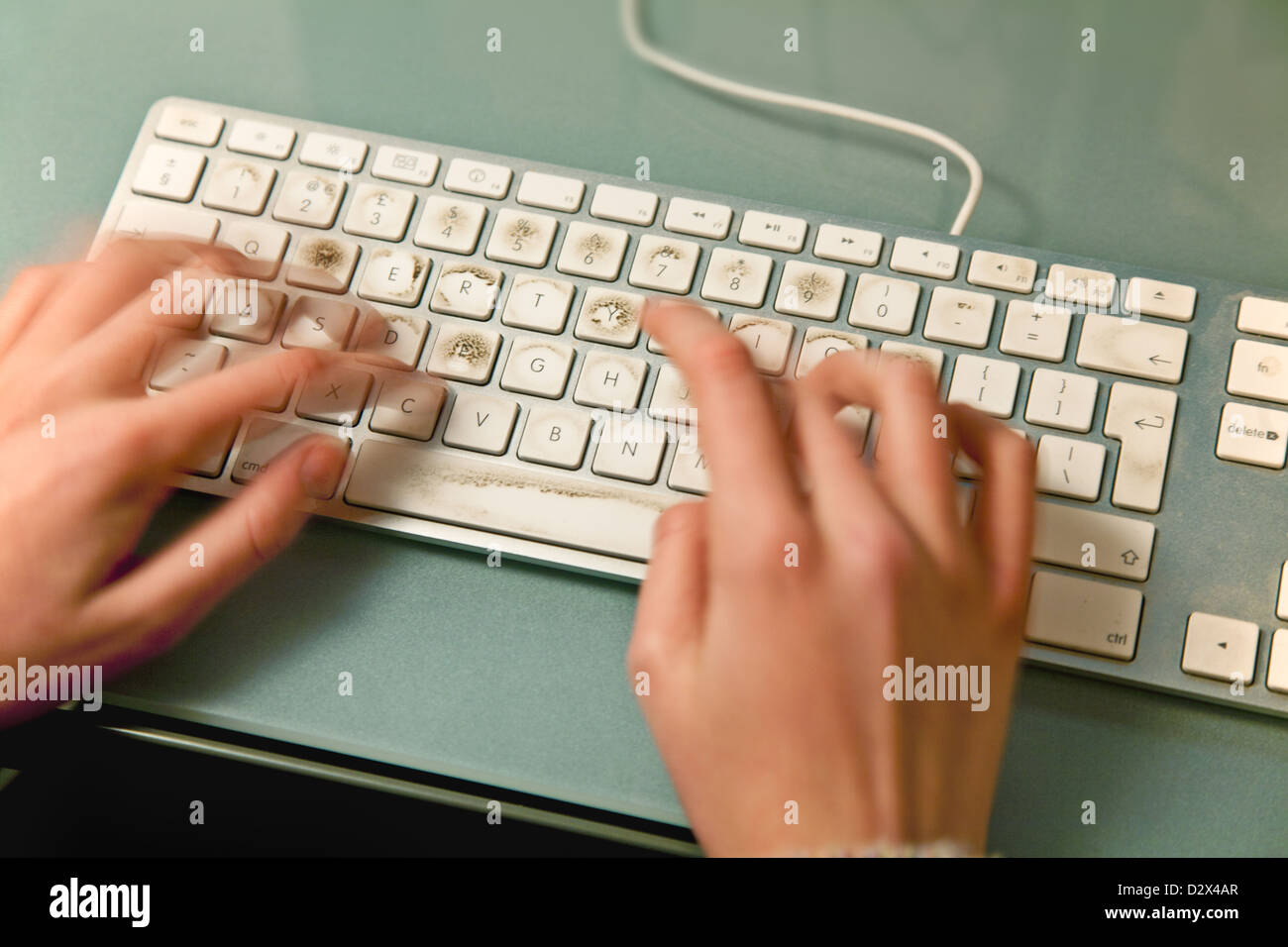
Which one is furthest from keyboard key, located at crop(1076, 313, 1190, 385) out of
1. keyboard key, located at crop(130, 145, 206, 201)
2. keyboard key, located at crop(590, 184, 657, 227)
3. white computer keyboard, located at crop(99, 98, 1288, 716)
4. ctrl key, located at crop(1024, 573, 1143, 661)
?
keyboard key, located at crop(130, 145, 206, 201)

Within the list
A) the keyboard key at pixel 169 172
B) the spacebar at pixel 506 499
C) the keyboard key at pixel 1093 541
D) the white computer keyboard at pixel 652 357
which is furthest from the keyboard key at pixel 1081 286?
the keyboard key at pixel 169 172

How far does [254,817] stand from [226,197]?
365mm

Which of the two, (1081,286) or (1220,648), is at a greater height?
(1081,286)

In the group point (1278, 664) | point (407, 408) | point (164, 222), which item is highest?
point (164, 222)

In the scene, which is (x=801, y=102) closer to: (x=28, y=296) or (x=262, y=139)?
(x=262, y=139)

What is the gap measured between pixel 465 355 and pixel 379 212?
10 centimetres

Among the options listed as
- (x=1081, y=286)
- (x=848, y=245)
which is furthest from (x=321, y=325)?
(x=1081, y=286)

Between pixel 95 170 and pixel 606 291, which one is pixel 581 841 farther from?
pixel 95 170

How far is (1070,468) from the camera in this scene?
1.35 feet

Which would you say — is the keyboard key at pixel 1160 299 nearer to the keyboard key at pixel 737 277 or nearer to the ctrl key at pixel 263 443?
the keyboard key at pixel 737 277

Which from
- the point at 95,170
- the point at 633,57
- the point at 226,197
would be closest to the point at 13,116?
the point at 95,170

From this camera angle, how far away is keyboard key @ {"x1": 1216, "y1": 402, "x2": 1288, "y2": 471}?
412 mm

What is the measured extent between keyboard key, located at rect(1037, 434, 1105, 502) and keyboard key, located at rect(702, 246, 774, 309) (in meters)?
0.14

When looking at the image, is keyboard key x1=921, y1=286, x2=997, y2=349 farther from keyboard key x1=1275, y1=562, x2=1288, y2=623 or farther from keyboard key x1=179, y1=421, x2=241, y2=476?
keyboard key x1=179, y1=421, x2=241, y2=476
